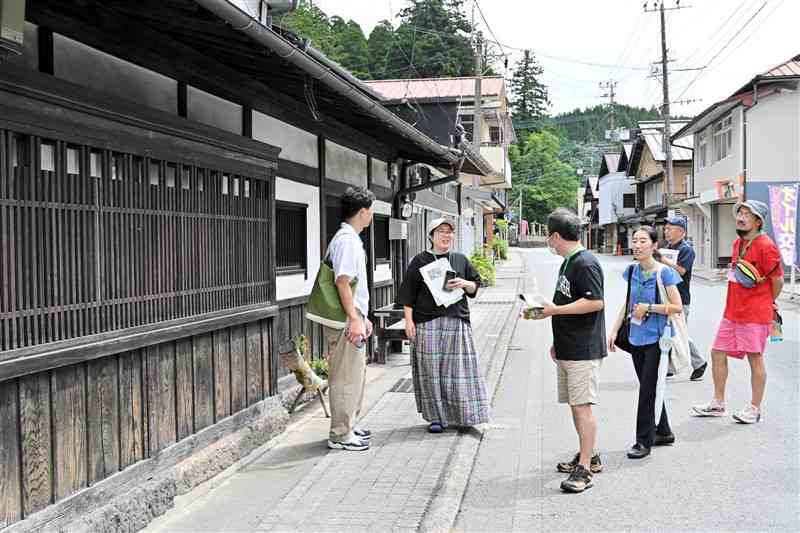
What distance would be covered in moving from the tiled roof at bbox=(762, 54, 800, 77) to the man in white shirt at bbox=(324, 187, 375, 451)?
26170 millimetres

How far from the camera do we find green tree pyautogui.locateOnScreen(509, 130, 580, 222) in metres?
83.6

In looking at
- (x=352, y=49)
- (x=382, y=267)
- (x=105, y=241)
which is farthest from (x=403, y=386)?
(x=352, y=49)

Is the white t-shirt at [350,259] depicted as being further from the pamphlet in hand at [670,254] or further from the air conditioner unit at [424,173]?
the air conditioner unit at [424,173]

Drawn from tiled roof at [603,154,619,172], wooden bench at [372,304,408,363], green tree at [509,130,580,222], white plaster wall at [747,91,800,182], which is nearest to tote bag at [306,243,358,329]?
wooden bench at [372,304,408,363]

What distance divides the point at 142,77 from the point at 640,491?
4.48 meters

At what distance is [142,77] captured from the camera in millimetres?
5043

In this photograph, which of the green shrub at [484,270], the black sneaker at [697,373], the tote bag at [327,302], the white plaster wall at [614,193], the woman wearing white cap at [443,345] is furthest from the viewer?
the white plaster wall at [614,193]

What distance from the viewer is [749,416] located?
23.4ft

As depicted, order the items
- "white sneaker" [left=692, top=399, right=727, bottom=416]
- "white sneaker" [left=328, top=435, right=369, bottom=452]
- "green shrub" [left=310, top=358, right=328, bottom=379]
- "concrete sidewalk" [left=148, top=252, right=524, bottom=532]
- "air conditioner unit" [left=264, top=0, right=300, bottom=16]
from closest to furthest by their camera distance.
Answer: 1. "concrete sidewalk" [left=148, top=252, right=524, bottom=532]
2. "white sneaker" [left=328, top=435, right=369, bottom=452]
3. "white sneaker" [left=692, top=399, right=727, bottom=416]
4. "green shrub" [left=310, top=358, right=328, bottom=379]
5. "air conditioner unit" [left=264, top=0, right=300, bottom=16]

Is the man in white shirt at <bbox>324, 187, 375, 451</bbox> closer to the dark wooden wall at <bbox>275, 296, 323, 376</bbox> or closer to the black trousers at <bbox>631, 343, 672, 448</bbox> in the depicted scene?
the dark wooden wall at <bbox>275, 296, 323, 376</bbox>

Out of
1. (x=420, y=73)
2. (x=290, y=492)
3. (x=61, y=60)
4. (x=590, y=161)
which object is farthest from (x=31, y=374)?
(x=590, y=161)

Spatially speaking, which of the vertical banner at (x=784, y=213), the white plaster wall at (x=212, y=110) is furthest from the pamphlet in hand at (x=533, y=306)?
the vertical banner at (x=784, y=213)

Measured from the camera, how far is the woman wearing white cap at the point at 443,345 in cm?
667

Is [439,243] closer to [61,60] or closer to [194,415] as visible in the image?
[194,415]
